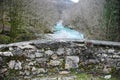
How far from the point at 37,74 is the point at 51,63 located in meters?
0.44

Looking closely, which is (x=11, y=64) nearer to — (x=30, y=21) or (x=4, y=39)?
(x=4, y=39)

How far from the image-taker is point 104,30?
15.3 metres

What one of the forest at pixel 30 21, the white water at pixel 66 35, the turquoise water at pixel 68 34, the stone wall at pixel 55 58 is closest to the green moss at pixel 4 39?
the forest at pixel 30 21

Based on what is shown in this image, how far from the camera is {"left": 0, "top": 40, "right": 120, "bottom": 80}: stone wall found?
6.12 m

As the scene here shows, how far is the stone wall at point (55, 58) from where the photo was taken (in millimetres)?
6125

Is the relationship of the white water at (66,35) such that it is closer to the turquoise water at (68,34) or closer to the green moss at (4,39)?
the turquoise water at (68,34)

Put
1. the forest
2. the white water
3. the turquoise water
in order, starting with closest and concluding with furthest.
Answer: the forest < the white water < the turquoise water

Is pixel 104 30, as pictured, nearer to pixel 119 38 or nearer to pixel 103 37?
pixel 103 37

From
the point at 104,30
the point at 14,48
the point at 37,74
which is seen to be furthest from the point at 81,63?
the point at 104,30

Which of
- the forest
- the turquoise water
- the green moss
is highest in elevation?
the forest

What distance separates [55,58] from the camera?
20.9 ft

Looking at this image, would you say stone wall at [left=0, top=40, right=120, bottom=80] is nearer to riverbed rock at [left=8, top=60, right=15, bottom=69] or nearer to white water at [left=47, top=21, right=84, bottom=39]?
riverbed rock at [left=8, top=60, right=15, bottom=69]

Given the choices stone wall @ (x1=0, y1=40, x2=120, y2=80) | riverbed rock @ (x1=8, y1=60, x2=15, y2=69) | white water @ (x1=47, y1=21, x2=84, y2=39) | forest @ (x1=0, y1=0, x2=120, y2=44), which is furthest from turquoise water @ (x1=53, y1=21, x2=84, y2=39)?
riverbed rock @ (x1=8, y1=60, x2=15, y2=69)

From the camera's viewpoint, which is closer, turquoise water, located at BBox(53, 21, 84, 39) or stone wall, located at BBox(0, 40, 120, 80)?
stone wall, located at BBox(0, 40, 120, 80)
